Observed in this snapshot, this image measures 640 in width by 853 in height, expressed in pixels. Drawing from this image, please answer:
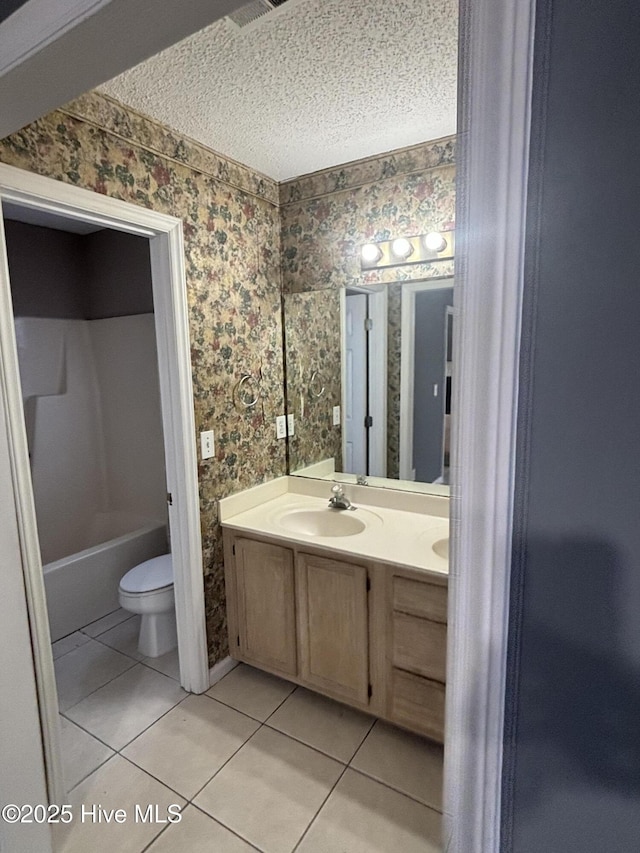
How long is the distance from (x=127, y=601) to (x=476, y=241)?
2.47 m

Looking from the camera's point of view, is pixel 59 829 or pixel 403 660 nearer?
pixel 59 829

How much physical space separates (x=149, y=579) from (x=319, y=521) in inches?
39.0

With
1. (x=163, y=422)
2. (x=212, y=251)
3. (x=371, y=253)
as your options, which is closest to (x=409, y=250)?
(x=371, y=253)

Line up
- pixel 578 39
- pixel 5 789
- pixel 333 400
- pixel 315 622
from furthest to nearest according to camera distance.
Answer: pixel 333 400, pixel 315 622, pixel 5 789, pixel 578 39

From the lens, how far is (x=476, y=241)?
20.1 inches

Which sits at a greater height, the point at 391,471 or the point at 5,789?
the point at 391,471

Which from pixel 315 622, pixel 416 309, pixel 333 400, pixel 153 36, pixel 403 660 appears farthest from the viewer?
pixel 333 400

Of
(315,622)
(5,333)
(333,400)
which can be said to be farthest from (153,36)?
(315,622)

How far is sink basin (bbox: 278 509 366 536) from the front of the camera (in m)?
2.22

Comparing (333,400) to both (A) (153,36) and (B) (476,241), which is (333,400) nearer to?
(A) (153,36)

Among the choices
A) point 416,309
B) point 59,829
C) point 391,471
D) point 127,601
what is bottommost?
point 59,829

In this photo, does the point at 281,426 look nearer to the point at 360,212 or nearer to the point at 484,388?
the point at 360,212

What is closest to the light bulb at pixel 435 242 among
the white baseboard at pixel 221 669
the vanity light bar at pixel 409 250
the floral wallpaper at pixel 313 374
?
the vanity light bar at pixel 409 250

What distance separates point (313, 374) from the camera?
251cm
